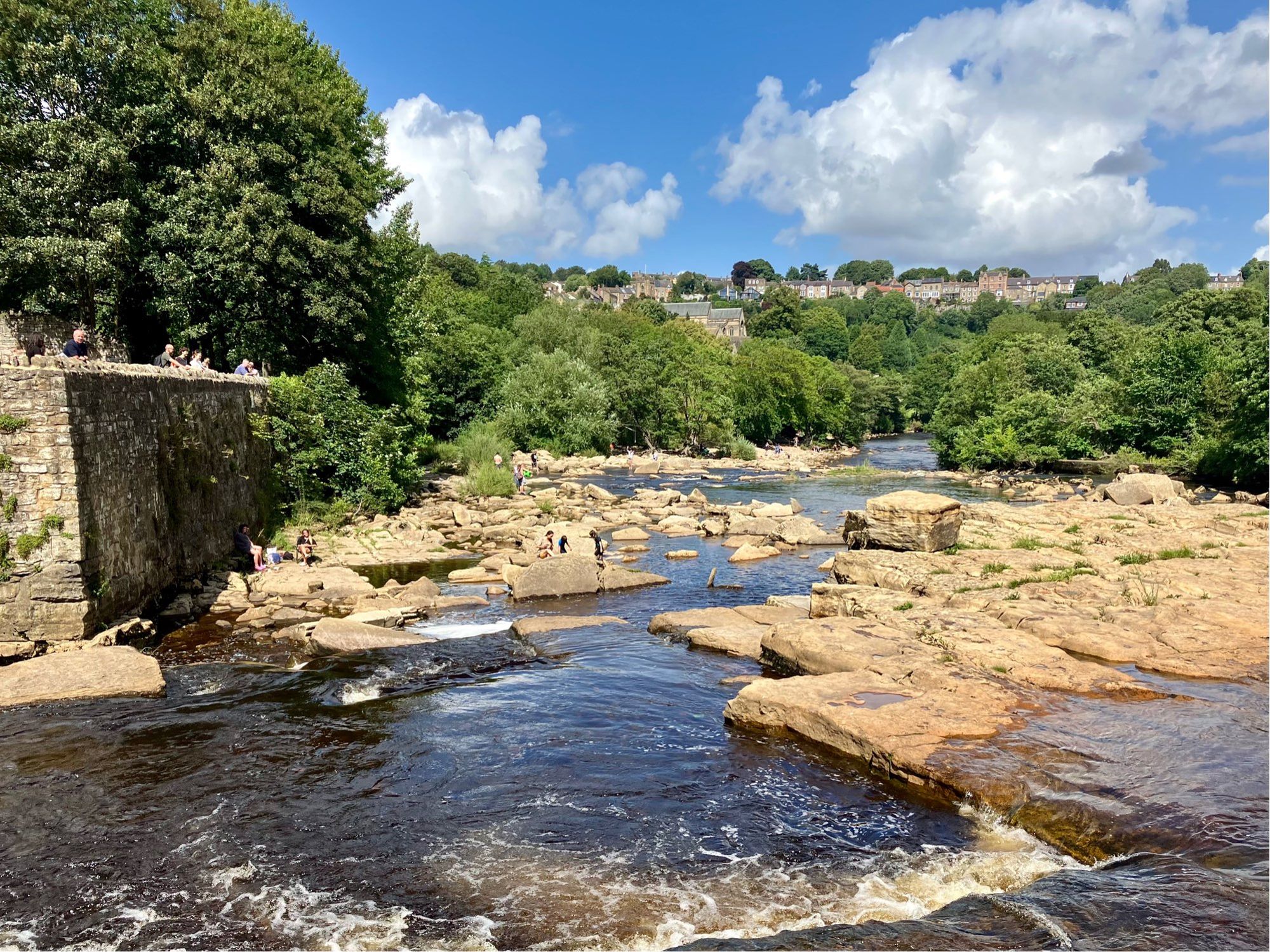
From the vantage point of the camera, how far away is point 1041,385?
62.2m

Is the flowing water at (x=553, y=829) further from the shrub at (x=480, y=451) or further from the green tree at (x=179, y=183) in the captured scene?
the shrub at (x=480, y=451)

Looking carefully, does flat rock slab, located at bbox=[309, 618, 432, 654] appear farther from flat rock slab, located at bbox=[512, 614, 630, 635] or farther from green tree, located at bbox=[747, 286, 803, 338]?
green tree, located at bbox=[747, 286, 803, 338]

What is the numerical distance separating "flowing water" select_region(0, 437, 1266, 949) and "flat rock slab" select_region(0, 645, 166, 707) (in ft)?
1.18

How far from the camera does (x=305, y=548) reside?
71.0ft

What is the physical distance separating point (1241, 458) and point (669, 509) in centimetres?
2826

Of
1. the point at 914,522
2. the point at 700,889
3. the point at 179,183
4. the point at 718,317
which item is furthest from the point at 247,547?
the point at 718,317

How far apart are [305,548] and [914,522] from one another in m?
15.7

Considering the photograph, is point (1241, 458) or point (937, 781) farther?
point (1241, 458)

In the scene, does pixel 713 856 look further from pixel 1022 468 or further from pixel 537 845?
pixel 1022 468

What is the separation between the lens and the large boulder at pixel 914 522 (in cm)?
1959

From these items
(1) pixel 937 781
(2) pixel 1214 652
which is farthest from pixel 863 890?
(2) pixel 1214 652

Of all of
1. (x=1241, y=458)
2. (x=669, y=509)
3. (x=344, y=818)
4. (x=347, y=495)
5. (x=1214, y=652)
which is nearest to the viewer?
(x=344, y=818)

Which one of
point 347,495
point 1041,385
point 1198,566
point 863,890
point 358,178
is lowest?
point 863,890

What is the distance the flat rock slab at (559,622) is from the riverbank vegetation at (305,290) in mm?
12447
